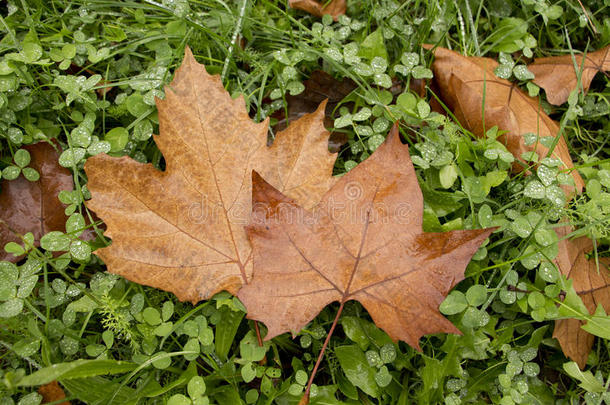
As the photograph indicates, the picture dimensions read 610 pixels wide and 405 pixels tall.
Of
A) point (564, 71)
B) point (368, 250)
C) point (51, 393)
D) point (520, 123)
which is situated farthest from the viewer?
point (564, 71)

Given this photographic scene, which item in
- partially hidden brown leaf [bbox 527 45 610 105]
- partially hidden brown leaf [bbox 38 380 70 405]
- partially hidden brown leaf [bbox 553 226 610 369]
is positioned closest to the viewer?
partially hidden brown leaf [bbox 38 380 70 405]

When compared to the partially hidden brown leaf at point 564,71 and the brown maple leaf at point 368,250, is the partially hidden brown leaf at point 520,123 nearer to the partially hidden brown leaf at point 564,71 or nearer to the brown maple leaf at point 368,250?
the partially hidden brown leaf at point 564,71

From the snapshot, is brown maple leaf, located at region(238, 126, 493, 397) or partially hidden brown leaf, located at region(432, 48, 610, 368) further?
partially hidden brown leaf, located at region(432, 48, 610, 368)

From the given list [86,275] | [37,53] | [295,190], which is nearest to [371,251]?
[295,190]

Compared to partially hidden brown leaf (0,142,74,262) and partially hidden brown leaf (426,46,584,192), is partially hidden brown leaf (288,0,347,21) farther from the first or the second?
partially hidden brown leaf (0,142,74,262)

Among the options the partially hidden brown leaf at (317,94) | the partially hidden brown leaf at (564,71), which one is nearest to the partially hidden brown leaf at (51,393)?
the partially hidden brown leaf at (317,94)

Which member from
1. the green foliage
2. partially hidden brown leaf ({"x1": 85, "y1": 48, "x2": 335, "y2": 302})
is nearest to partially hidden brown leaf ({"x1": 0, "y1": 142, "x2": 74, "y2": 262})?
the green foliage

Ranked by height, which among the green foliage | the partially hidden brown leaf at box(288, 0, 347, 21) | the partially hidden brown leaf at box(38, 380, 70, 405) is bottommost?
the partially hidden brown leaf at box(38, 380, 70, 405)

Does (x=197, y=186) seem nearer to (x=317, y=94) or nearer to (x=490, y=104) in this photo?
(x=317, y=94)

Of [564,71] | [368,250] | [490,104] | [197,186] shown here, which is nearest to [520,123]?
[490,104]
